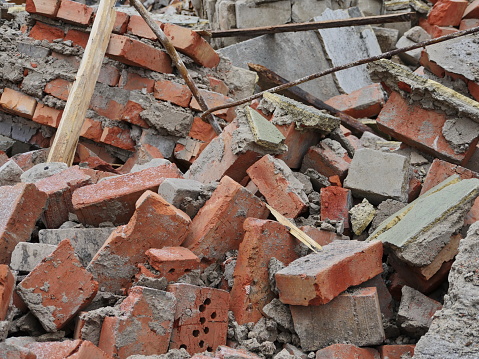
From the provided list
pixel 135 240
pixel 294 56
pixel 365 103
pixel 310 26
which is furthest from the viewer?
pixel 294 56

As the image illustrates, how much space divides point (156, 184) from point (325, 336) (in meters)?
1.29

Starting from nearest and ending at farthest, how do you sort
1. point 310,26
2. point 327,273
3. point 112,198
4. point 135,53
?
point 327,273
point 112,198
point 135,53
point 310,26

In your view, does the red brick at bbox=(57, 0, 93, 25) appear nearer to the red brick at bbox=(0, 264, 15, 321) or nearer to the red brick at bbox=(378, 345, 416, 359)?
the red brick at bbox=(0, 264, 15, 321)

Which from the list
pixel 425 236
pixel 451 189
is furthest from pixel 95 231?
pixel 451 189

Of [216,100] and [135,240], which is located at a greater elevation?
[135,240]

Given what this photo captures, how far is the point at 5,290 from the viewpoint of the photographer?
2537mm

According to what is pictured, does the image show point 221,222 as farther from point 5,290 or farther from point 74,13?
point 74,13

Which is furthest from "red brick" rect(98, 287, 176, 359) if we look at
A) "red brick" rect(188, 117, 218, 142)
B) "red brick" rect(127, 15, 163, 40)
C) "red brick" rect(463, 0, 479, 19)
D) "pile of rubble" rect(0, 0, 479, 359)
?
"red brick" rect(463, 0, 479, 19)

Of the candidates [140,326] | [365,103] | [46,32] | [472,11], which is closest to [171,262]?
[140,326]

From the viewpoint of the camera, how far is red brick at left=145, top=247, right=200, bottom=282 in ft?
9.71

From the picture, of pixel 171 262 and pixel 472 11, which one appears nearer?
pixel 171 262

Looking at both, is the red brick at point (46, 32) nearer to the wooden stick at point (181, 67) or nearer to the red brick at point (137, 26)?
the red brick at point (137, 26)

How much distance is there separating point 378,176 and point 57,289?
2.12 meters

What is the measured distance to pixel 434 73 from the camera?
4684mm
